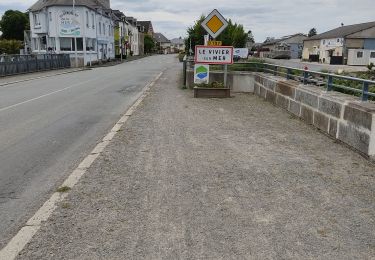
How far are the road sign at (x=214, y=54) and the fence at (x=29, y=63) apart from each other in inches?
692

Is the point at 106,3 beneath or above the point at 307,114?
above

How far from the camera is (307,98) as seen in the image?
33.8 feet

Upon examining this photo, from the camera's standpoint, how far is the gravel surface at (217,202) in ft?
12.3

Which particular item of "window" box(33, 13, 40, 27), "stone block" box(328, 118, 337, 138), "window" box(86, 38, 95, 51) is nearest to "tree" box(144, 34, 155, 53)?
"window" box(86, 38, 95, 51)

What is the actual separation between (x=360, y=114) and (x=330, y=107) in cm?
151

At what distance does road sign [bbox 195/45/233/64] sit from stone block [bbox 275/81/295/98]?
10.4ft

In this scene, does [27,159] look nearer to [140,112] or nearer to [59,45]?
[140,112]

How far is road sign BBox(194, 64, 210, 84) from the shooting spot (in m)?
16.5

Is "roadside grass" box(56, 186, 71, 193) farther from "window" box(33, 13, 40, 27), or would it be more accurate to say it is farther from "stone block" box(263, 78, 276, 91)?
"window" box(33, 13, 40, 27)

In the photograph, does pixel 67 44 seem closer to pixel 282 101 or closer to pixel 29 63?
pixel 29 63

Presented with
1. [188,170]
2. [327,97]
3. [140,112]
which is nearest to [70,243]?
[188,170]

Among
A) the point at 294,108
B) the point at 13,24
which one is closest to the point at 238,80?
the point at 294,108

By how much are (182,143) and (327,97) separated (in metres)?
3.44

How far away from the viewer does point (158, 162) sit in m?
6.56
